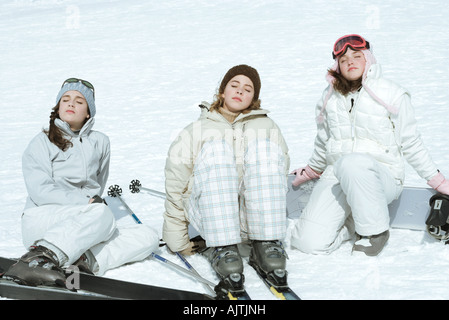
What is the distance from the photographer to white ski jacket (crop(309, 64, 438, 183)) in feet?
9.37

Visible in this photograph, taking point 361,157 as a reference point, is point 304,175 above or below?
below

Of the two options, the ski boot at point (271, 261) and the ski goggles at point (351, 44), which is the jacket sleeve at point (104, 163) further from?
the ski goggles at point (351, 44)

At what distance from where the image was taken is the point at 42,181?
8.73ft

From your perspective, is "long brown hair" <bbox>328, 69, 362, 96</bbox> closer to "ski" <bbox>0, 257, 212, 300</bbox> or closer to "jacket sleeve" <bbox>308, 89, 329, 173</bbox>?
"jacket sleeve" <bbox>308, 89, 329, 173</bbox>

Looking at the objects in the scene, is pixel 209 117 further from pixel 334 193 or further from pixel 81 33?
pixel 81 33

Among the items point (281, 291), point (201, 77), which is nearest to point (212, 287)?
point (281, 291)

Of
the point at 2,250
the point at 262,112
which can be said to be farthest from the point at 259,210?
the point at 2,250

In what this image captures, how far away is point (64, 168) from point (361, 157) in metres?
1.54

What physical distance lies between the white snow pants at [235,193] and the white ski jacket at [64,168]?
61cm

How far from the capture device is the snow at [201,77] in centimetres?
266

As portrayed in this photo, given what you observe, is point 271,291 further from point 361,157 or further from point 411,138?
point 411,138

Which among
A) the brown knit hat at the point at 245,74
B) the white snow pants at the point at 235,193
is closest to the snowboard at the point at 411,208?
the white snow pants at the point at 235,193
